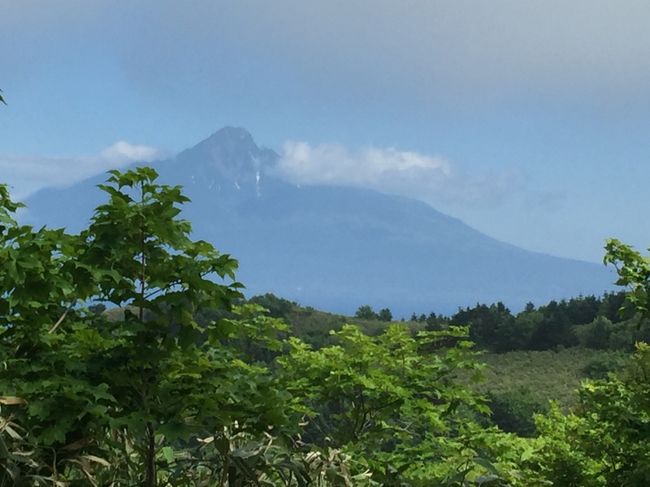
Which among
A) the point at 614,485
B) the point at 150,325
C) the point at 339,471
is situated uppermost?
the point at 150,325

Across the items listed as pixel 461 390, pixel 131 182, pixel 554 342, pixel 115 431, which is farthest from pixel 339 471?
pixel 554 342

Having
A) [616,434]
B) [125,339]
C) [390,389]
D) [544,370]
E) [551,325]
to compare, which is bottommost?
[616,434]

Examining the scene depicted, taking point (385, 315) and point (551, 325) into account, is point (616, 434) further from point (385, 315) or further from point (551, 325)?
point (385, 315)

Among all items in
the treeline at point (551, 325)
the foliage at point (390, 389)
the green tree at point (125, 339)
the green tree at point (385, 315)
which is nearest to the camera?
the green tree at point (125, 339)

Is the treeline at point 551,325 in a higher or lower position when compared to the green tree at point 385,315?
lower

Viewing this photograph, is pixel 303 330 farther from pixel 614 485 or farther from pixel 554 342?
pixel 614 485

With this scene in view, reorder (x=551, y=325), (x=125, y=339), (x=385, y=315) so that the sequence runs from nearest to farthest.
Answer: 1. (x=125, y=339)
2. (x=551, y=325)
3. (x=385, y=315)

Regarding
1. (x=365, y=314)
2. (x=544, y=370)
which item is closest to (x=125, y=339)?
(x=544, y=370)

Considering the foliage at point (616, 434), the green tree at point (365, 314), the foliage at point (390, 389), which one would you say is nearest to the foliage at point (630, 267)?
the foliage at point (616, 434)

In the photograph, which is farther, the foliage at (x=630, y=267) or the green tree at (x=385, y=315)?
the green tree at (x=385, y=315)

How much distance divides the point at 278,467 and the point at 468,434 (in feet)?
16.3

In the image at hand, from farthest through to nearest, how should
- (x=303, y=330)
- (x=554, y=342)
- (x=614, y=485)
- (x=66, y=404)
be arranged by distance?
(x=303, y=330) → (x=554, y=342) → (x=614, y=485) → (x=66, y=404)

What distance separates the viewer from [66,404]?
361 centimetres

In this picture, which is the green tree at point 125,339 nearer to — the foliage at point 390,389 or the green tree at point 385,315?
the foliage at point 390,389
